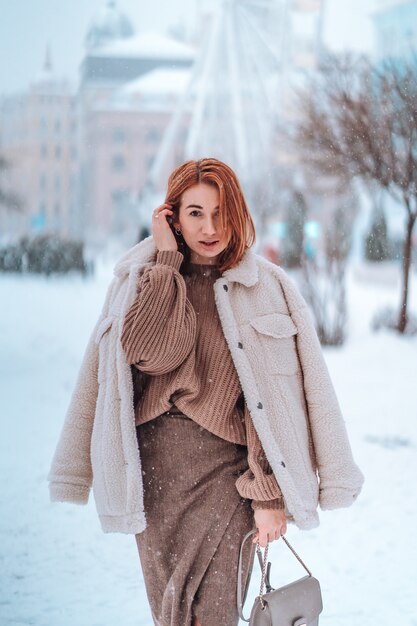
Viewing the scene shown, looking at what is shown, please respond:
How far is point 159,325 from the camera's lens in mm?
1658

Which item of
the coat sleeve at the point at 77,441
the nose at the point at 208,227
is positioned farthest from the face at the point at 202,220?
the coat sleeve at the point at 77,441

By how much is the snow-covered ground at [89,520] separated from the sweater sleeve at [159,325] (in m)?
1.53

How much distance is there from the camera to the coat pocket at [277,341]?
1.75 m

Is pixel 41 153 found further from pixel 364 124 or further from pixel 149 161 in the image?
pixel 364 124

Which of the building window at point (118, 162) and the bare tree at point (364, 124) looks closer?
the bare tree at point (364, 124)

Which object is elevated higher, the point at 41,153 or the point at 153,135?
the point at 153,135

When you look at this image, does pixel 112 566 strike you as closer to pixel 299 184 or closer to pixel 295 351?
pixel 295 351

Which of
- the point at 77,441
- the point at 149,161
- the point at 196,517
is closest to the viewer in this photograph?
the point at 196,517

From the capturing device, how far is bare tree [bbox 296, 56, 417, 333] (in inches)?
158

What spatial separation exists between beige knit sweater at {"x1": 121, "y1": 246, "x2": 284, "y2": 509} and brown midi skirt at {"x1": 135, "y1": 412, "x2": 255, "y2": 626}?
0.05 meters

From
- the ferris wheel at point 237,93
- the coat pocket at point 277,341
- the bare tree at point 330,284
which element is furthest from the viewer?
the bare tree at point 330,284

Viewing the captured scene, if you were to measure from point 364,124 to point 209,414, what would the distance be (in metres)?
2.98

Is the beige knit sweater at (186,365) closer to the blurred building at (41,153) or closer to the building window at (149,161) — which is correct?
the blurred building at (41,153)

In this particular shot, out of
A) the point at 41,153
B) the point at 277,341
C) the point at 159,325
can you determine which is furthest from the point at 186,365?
the point at 41,153
